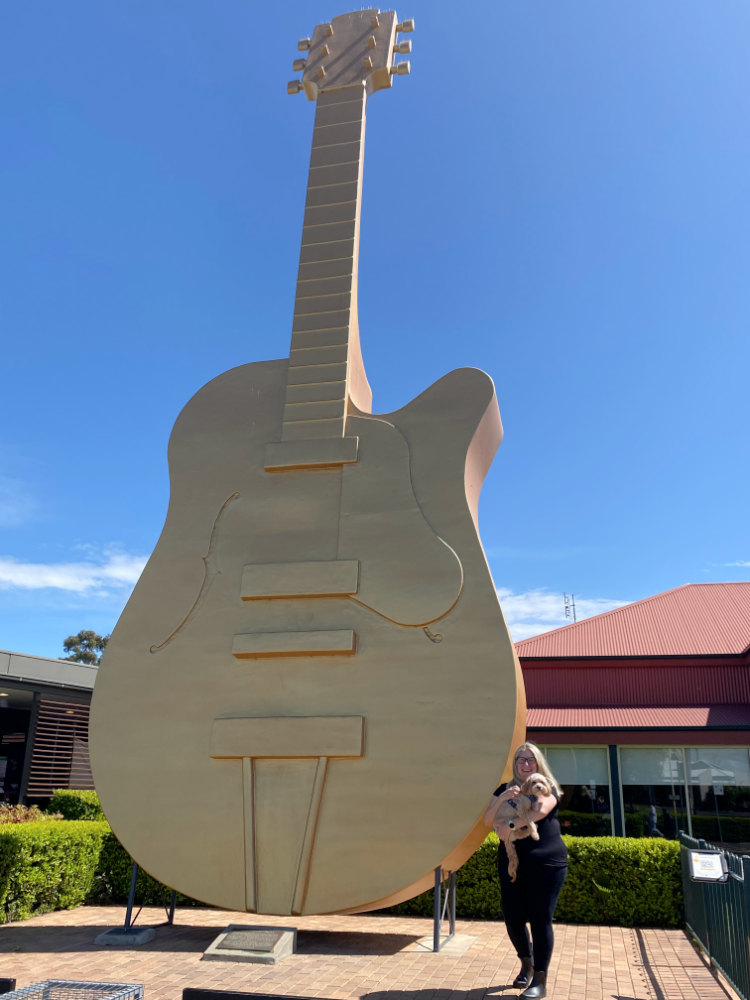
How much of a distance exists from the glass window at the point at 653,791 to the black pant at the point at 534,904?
31.3ft

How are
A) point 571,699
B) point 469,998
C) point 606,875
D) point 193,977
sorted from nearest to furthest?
point 469,998 → point 193,977 → point 606,875 → point 571,699

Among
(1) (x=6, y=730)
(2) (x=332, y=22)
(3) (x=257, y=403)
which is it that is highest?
(2) (x=332, y=22)

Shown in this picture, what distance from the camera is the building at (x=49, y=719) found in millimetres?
14297

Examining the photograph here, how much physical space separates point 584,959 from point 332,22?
9.71 metres

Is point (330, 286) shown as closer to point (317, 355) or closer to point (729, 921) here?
point (317, 355)

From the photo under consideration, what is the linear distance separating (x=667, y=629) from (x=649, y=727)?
3.24 metres

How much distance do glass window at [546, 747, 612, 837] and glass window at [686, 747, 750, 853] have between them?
1.43 m

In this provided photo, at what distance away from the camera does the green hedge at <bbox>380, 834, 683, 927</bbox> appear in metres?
7.42

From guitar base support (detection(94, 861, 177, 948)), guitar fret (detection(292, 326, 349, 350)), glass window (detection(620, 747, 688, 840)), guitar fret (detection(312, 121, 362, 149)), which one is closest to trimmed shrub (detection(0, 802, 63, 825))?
guitar base support (detection(94, 861, 177, 948))

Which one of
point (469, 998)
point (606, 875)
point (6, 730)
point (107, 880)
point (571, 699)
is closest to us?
point (469, 998)

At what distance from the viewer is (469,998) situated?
15.3 ft

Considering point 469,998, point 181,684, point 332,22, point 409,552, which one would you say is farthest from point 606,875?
point 332,22

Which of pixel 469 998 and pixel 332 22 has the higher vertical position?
pixel 332 22

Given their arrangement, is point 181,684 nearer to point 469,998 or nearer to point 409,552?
point 409,552
